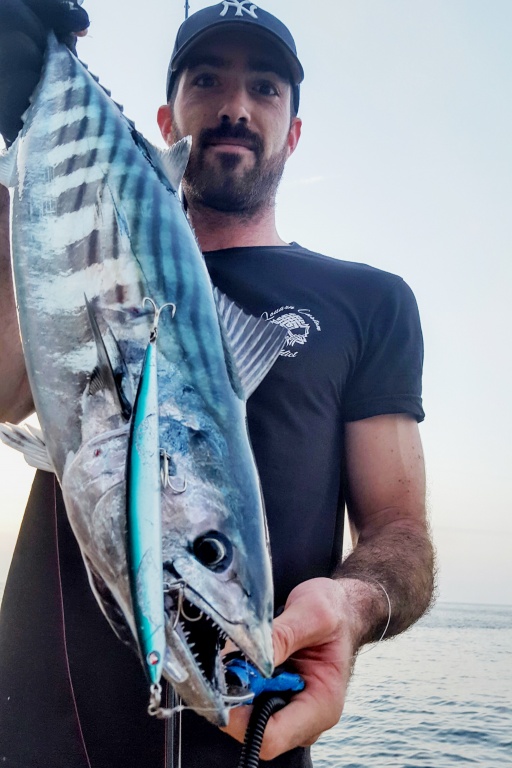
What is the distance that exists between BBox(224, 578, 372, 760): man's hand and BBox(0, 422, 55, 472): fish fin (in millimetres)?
568

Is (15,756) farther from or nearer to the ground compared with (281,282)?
nearer to the ground

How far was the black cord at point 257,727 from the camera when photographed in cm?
126

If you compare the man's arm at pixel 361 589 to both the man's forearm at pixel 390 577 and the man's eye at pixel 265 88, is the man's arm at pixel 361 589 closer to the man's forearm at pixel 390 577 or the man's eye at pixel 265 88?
the man's forearm at pixel 390 577

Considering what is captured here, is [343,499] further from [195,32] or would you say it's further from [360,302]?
[195,32]

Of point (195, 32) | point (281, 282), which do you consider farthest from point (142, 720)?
point (195, 32)

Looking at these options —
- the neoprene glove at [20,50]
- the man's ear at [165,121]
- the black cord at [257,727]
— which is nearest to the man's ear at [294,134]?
the man's ear at [165,121]

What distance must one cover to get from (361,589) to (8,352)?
1.25 metres

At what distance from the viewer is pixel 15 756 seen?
1968mm

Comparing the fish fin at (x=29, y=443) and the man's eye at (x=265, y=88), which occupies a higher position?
the man's eye at (x=265, y=88)

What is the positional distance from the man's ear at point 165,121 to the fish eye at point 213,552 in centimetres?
225

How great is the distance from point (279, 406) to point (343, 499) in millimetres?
457

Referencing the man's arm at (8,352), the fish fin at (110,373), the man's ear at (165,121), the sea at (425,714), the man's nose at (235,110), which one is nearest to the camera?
the fish fin at (110,373)

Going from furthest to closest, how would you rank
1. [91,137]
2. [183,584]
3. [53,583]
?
1. [53,583]
2. [91,137]
3. [183,584]

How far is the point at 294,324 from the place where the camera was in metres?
2.37
